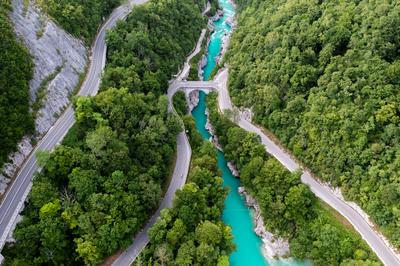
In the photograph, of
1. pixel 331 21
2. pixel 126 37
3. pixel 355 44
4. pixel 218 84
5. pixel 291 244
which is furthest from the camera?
pixel 218 84

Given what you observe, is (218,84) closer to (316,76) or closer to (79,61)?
(316,76)

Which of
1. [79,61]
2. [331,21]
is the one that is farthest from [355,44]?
[79,61]

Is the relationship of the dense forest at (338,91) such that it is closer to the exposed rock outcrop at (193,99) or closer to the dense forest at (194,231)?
the exposed rock outcrop at (193,99)

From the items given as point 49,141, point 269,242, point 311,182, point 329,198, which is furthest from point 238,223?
point 49,141

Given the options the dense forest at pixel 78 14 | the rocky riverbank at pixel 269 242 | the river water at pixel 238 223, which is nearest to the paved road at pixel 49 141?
the dense forest at pixel 78 14

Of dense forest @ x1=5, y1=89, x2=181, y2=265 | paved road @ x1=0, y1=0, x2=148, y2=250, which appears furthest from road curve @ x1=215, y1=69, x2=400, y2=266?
paved road @ x1=0, y1=0, x2=148, y2=250
